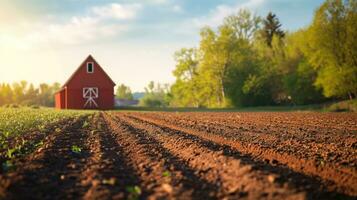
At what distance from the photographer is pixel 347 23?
3825 centimetres

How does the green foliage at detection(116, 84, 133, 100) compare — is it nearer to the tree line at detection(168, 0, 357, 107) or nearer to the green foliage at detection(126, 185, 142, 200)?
the tree line at detection(168, 0, 357, 107)

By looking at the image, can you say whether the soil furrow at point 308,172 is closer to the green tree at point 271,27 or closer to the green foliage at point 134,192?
the green foliage at point 134,192

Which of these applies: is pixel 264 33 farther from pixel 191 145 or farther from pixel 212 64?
pixel 191 145

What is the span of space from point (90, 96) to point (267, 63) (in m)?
26.6

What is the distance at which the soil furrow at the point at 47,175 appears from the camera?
5.50m

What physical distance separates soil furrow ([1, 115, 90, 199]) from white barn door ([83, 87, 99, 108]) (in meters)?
36.5

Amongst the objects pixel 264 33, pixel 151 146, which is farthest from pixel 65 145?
pixel 264 33

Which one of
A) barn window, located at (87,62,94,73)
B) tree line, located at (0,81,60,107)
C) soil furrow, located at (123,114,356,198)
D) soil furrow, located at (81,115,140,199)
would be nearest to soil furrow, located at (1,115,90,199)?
soil furrow, located at (81,115,140,199)

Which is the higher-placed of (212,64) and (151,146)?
(212,64)

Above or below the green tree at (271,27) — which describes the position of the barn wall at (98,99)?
below

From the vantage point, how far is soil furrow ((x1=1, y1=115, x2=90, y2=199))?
550 cm

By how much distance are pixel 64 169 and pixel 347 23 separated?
126ft

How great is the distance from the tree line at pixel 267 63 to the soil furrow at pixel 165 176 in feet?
111

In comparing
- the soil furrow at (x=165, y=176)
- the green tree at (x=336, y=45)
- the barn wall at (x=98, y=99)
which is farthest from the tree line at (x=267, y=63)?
the soil furrow at (x=165, y=176)
